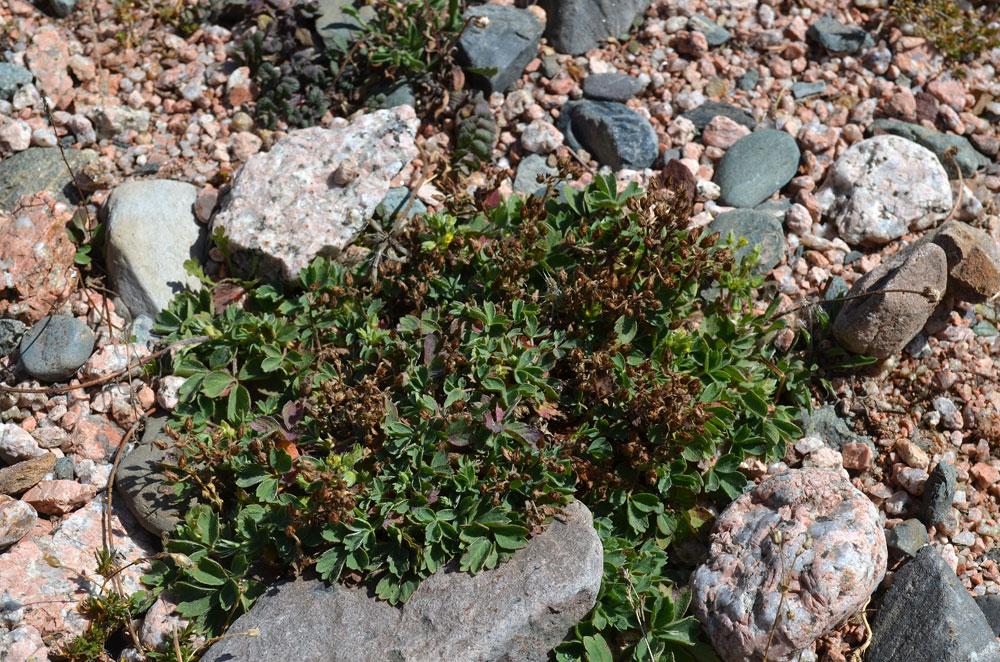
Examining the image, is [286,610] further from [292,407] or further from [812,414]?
[812,414]

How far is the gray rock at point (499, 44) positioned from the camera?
5348 millimetres

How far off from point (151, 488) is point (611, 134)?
338 centimetres

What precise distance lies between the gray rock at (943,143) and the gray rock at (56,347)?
5064 millimetres

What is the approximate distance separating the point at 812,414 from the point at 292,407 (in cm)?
277

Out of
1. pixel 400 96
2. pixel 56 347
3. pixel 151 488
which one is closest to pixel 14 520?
pixel 151 488

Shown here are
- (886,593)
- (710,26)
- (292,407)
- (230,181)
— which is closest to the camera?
(886,593)

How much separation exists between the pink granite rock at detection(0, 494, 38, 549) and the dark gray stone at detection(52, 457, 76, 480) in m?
0.23

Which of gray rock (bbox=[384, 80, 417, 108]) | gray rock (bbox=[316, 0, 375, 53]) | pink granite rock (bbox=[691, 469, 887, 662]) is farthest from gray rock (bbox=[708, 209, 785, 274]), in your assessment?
gray rock (bbox=[316, 0, 375, 53])

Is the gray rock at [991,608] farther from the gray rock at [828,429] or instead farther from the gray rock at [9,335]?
the gray rock at [9,335]

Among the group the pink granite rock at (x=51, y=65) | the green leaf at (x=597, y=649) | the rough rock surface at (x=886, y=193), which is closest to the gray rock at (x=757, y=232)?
the rough rock surface at (x=886, y=193)

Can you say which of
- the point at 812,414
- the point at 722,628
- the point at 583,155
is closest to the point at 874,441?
the point at 812,414

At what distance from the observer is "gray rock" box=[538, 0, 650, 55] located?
5656mm

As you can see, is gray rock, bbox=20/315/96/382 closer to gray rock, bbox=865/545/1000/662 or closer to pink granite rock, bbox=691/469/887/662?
pink granite rock, bbox=691/469/887/662

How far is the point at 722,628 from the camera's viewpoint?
3.59 m
